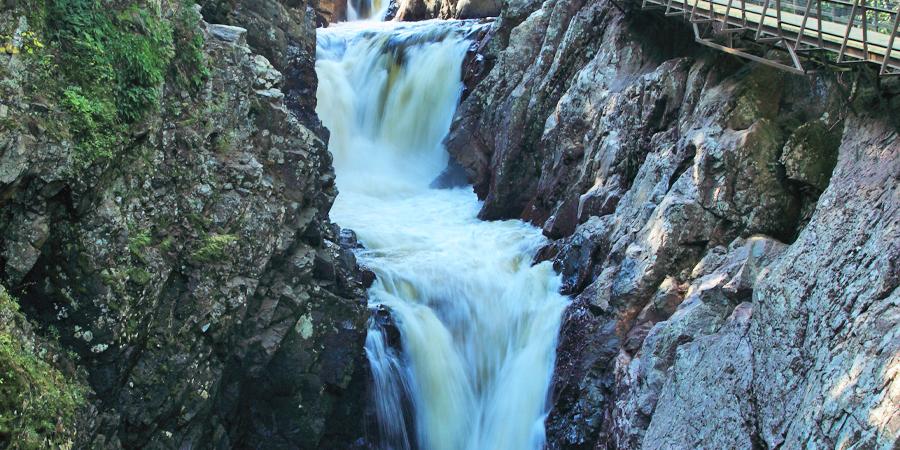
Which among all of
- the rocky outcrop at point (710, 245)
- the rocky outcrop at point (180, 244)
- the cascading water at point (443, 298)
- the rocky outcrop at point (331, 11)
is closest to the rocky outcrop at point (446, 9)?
the rocky outcrop at point (331, 11)

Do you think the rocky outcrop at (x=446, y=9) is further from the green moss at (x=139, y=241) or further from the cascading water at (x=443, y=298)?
the green moss at (x=139, y=241)

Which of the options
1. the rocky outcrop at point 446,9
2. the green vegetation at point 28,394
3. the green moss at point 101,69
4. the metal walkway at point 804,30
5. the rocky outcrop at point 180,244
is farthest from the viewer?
the rocky outcrop at point 446,9

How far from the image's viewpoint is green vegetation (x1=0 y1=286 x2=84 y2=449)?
6.78 m

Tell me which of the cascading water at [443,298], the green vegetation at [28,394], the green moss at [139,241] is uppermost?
the green moss at [139,241]

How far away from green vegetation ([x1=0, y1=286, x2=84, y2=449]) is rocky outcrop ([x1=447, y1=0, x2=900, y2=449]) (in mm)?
6854

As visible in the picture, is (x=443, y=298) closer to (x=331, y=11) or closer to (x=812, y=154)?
(x=812, y=154)

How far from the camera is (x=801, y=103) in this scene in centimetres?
1136

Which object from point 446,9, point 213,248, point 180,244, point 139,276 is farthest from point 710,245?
point 446,9

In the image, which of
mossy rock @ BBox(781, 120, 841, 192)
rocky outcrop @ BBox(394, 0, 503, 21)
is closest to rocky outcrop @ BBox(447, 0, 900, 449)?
mossy rock @ BBox(781, 120, 841, 192)

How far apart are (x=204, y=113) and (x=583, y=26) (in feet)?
37.6

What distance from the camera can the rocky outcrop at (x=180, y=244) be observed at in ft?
27.0

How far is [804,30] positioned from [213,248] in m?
9.08

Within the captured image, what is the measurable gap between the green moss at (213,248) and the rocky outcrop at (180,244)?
20mm

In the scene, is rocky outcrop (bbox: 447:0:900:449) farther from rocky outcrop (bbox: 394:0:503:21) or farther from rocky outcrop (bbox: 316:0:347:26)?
rocky outcrop (bbox: 316:0:347:26)
